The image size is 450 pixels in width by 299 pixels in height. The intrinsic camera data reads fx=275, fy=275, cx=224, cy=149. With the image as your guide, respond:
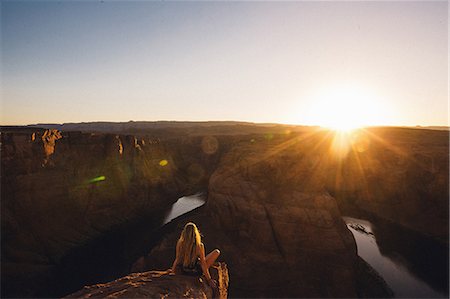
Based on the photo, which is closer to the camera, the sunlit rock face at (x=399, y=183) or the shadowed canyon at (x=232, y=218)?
the shadowed canyon at (x=232, y=218)

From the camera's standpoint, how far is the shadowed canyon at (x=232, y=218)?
663 inches

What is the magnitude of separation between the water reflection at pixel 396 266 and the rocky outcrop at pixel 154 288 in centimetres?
1720

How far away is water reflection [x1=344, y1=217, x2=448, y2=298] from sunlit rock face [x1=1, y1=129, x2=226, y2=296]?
21058 mm

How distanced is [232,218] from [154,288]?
1618 cm

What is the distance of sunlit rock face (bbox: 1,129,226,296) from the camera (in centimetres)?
1772

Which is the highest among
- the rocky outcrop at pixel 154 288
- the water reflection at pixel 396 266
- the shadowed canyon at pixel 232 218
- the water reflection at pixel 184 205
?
the rocky outcrop at pixel 154 288

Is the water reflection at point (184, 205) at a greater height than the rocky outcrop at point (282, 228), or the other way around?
the rocky outcrop at point (282, 228)

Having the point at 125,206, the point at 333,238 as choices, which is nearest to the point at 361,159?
the point at 333,238

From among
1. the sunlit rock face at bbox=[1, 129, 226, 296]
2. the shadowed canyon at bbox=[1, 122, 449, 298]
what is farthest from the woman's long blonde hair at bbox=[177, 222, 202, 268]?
the sunlit rock face at bbox=[1, 129, 226, 296]

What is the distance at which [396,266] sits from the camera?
20.2 m

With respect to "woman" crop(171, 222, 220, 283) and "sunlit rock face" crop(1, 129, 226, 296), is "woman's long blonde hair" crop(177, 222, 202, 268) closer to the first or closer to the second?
"woman" crop(171, 222, 220, 283)

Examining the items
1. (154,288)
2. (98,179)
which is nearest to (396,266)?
(154,288)

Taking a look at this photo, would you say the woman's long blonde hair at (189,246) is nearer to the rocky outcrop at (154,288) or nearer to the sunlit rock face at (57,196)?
the rocky outcrop at (154,288)

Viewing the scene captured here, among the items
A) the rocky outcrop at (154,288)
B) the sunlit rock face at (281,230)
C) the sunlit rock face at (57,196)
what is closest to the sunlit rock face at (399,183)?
the sunlit rock face at (281,230)
